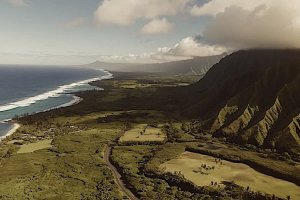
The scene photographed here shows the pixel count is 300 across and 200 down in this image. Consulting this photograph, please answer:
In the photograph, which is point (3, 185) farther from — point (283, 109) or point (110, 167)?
point (283, 109)

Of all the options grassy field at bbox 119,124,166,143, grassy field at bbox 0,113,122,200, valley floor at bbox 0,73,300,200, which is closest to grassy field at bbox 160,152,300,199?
valley floor at bbox 0,73,300,200

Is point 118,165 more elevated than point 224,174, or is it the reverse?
point 118,165

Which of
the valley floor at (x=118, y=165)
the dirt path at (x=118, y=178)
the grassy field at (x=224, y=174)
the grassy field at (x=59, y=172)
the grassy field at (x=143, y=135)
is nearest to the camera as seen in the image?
the grassy field at (x=59, y=172)

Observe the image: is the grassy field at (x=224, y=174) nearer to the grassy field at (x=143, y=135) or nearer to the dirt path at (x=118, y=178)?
the dirt path at (x=118, y=178)

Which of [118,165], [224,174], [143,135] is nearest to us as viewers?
[224,174]

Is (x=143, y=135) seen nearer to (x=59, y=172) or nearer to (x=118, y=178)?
(x=118, y=178)

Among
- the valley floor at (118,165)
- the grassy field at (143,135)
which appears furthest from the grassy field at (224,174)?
the grassy field at (143,135)

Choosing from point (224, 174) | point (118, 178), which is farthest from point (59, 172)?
point (224, 174)

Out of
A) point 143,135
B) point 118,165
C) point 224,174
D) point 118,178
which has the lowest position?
point 143,135

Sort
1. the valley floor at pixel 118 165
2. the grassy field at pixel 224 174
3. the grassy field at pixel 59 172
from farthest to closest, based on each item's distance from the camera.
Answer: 1. the grassy field at pixel 224 174
2. the valley floor at pixel 118 165
3. the grassy field at pixel 59 172
